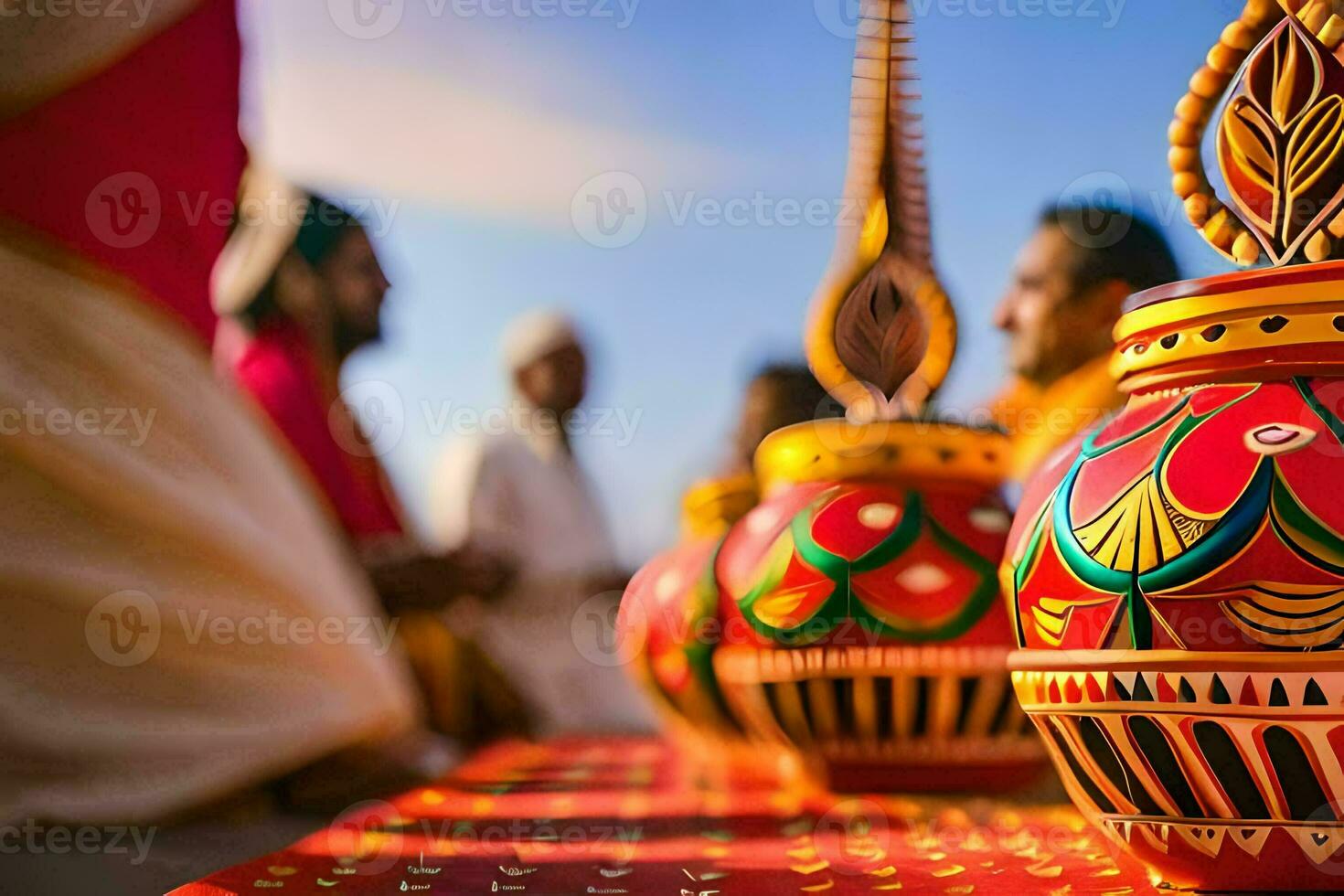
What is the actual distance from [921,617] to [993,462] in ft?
1.04

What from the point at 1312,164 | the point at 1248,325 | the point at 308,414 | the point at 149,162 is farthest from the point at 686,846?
the point at 308,414

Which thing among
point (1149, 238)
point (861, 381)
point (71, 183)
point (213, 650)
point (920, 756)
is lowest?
point (920, 756)

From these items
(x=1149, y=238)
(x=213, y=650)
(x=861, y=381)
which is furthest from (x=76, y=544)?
(x=1149, y=238)

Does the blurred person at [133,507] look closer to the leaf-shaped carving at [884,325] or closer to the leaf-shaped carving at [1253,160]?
the leaf-shaped carving at [884,325]

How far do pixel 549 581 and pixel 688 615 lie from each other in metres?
1.95

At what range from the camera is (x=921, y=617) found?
5.32 feet

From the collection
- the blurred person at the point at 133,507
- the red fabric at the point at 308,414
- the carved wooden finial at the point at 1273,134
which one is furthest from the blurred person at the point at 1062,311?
the red fabric at the point at 308,414

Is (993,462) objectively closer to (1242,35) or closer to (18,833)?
(1242,35)

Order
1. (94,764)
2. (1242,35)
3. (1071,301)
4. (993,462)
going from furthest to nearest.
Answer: (1071,301) < (993,462) < (94,764) < (1242,35)

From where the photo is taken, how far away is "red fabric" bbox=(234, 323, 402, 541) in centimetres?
280

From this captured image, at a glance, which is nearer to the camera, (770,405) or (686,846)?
(686,846)

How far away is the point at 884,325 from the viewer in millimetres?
1771

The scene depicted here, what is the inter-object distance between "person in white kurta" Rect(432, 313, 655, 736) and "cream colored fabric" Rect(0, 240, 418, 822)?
4.42 ft

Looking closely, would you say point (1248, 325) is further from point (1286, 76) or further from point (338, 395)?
point (338, 395)
